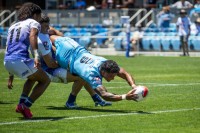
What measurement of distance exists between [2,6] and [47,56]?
40.5 m

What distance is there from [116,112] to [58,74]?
5.11ft

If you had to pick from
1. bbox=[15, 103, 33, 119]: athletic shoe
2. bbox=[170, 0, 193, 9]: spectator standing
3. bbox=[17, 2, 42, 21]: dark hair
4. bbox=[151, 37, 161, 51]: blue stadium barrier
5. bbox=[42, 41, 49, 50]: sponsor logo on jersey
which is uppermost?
bbox=[17, 2, 42, 21]: dark hair

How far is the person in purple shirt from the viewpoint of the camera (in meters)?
13.9

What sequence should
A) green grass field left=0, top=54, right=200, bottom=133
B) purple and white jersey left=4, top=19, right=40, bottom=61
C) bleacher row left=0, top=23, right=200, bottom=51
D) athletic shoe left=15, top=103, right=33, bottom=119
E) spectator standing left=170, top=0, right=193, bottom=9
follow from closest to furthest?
1. green grass field left=0, top=54, right=200, bottom=133
2. athletic shoe left=15, top=103, right=33, bottom=119
3. purple and white jersey left=4, top=19, right=40, bottom=61
4. bleacher row left=0, top=23, right=200, bottom=51
5. spectator standing left=170, top=0, right=193, bottom=9

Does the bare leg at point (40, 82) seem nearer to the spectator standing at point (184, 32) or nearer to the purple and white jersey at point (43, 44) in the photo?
the purple and white jersey at point (43, 44)

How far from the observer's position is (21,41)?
14.1 metres

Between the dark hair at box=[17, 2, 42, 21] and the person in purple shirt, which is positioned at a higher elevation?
the dark hair at box=[17, 2, 42, 21]

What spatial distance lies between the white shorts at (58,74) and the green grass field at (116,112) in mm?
580

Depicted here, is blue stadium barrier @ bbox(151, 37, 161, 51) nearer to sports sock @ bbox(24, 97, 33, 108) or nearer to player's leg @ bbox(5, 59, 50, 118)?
player's leg @ bbox(5, 59, 50, 118)

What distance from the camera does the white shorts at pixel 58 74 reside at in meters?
15.4

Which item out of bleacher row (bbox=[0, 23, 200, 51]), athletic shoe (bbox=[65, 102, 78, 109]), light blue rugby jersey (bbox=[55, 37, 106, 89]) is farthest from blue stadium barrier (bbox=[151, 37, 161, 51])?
light blue rugby jersey (bbox=[55, 37, 106, 89])

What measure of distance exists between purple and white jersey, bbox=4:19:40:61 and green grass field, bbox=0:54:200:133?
43.8 inches

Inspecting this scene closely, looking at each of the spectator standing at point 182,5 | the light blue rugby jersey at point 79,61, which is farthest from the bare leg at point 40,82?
the spectator standing at point 182,5

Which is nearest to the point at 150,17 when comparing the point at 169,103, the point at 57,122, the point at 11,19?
the point at 11,19
